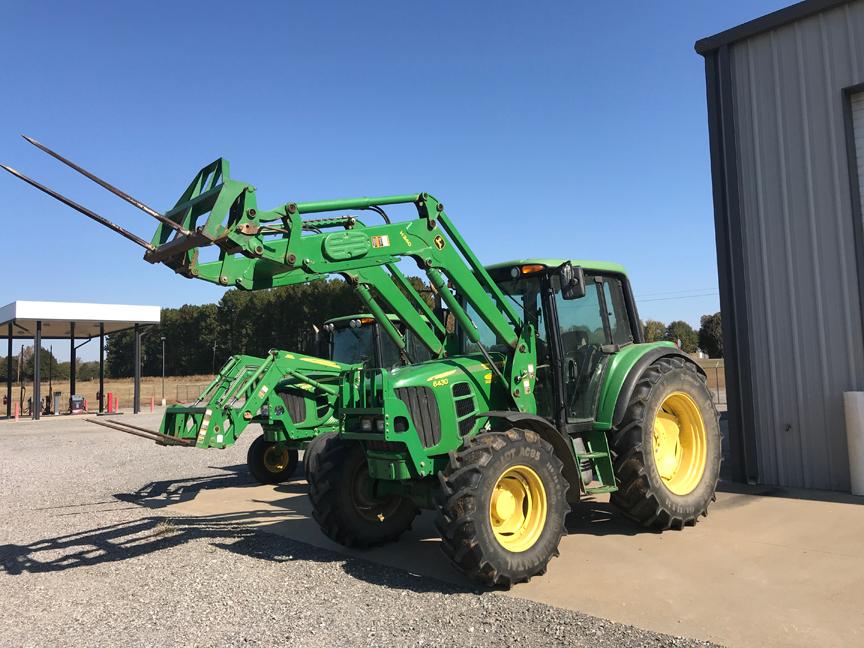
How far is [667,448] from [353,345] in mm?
5619

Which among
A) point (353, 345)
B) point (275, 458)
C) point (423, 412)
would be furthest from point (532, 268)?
point (275, 458)

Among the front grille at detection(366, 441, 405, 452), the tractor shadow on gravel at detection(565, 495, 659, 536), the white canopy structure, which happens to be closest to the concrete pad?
the tractor shadow on gravel at detection(565, 495, 659, 536)

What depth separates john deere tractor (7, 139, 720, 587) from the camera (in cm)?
469

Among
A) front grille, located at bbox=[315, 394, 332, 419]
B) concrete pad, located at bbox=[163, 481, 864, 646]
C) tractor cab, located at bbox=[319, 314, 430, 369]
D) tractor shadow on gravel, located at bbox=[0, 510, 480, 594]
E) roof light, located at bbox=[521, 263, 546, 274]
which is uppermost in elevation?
roof light, located at bbox=[521, 263, 546, 274]

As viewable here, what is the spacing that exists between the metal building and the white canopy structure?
24222 mm

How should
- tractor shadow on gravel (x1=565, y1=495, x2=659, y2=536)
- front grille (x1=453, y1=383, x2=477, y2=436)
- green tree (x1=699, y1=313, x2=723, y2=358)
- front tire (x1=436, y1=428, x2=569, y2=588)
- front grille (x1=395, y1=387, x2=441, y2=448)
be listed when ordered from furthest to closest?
green tree (x1=699, y1=313, x2=723, y2=358) < tractor shadow on gravel (x1=565, y1=495, x2=659, y2=536) < front grille (x1=453, y1=383, x2=477, y2=436) < front grille (x1=395, y1=387, x2=441, y2=448) < front tire (x1=436, y1=428, x2=569, y2=588)

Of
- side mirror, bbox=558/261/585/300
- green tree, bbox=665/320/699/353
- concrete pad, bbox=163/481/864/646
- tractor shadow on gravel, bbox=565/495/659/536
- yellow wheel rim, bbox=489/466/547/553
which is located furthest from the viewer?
green tree, bbox=665/320/699/353

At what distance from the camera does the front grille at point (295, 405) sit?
951 centimetres

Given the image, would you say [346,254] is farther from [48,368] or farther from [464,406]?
[48,368]

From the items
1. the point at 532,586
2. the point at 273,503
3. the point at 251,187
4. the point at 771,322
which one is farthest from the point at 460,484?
the point at 771,322

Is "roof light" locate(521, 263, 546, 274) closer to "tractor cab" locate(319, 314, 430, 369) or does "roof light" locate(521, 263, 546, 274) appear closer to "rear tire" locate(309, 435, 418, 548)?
"rear tire" locate(309, 435, 418, 548)

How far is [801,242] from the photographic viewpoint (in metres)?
8.16

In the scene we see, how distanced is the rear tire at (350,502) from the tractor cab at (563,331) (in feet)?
5.28

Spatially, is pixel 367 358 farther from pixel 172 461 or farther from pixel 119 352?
pixel 119 352
